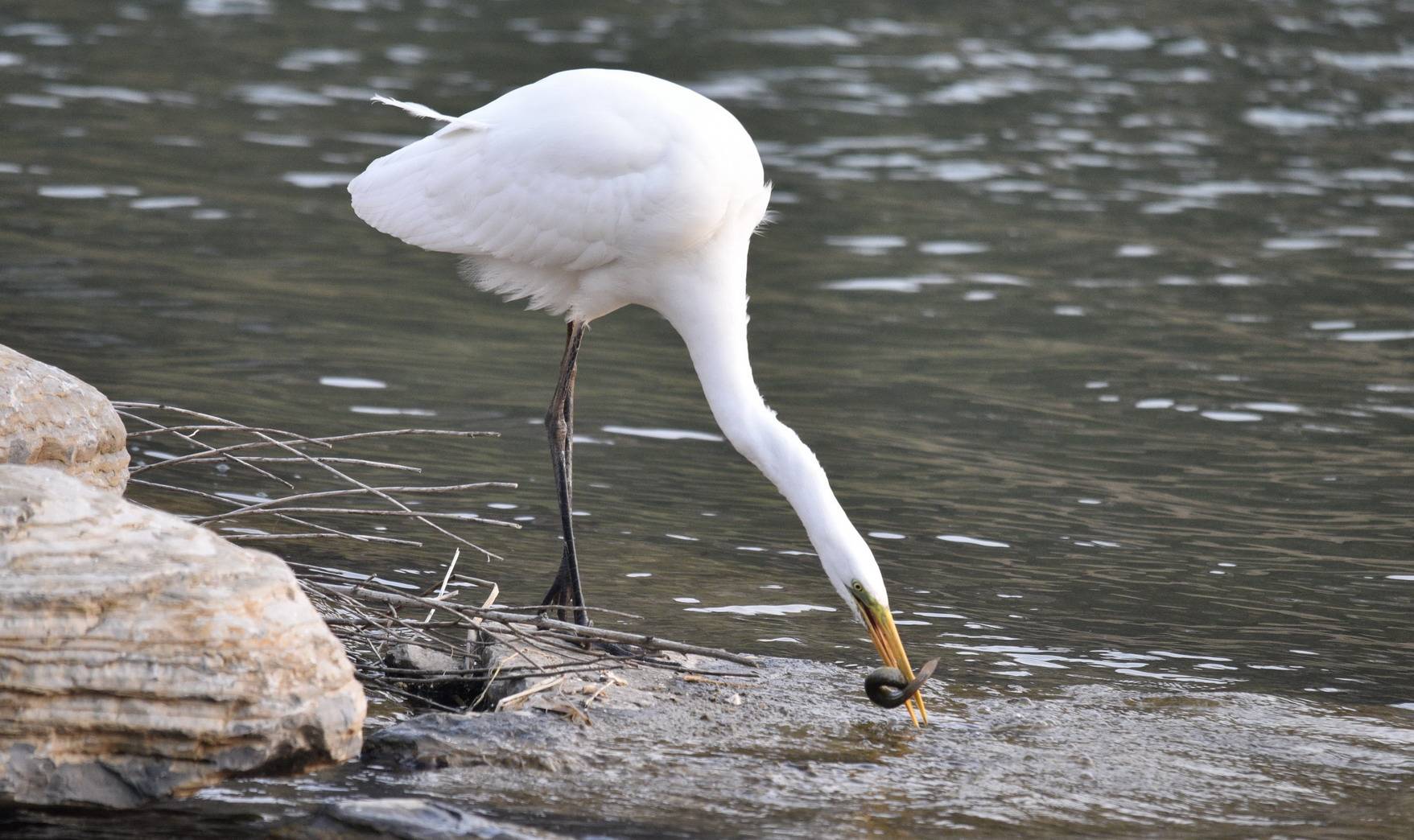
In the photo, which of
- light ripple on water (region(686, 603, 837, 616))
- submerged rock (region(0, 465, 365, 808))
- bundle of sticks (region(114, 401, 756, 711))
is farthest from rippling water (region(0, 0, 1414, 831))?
submerged rock (region(0, 465, 365, 808))

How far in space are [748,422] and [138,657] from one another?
2424mm

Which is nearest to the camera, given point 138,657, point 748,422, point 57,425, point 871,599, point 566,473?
point 138,657

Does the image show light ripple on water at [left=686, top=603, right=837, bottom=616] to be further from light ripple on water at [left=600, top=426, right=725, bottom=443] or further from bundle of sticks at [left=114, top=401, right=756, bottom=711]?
light ripple on water at [left=600, top=426, right=725, bottom=443]

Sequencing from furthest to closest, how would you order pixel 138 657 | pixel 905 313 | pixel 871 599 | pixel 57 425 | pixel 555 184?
pixel 905 313
pixel 555 184
pixel 871 599
pixel 57 425
pixel 138 657

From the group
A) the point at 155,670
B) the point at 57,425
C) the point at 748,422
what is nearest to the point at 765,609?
the point at 748,422

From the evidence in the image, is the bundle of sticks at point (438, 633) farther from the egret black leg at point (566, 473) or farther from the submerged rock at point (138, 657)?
the submerged rock at point (138, 657)

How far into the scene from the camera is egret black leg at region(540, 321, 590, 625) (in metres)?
6.93

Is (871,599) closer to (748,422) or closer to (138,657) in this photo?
(748,422)

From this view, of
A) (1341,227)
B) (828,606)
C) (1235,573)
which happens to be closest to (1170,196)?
(1341,227)

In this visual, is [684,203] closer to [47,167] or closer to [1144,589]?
[1144,589]

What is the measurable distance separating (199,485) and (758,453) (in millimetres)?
3357

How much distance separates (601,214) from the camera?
272 inches

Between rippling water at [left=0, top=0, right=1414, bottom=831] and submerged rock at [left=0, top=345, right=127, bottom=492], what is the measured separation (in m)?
1.81

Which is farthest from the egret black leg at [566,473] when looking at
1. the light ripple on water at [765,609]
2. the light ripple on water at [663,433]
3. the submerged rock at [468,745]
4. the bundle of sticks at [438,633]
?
the light ripple on water at [663,433]
